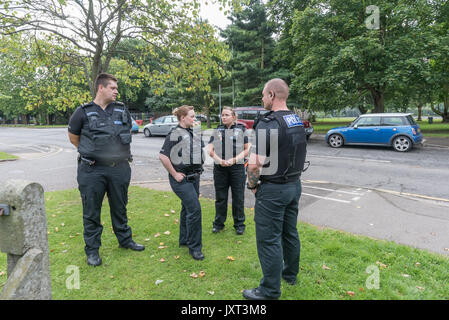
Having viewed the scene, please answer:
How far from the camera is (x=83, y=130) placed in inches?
132

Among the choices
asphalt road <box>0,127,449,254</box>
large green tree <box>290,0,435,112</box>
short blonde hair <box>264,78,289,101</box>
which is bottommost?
asphalt road <box>0,127,449,254</box>

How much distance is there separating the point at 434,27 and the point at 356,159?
11109 millimetres

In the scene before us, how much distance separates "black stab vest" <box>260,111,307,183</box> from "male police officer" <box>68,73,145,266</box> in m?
1.84

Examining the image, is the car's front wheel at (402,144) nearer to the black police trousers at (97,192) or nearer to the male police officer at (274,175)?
the male police officer at (274,175)

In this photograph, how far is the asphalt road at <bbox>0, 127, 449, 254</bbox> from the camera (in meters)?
4.54

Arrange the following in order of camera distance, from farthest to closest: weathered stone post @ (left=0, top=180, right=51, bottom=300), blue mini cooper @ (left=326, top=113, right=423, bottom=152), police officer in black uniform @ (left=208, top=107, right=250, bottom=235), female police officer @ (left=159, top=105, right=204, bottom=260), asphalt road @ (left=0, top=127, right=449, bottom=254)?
blue mini cooper @ (left=326, top=113, right=423, bottom=152) < asphalt road @ (left=0, top=127, right=449, bottom=254) < police officer in black uniform @ (left=208, top=107, right=250, bottom=235) < female police officer @ (left=159, top=105, right=204, bottom=260) < weathered stone post @ (left=0, top=180, right=51, bottom=300)

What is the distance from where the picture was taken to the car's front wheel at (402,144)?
12.3m

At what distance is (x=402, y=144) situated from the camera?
489 inches

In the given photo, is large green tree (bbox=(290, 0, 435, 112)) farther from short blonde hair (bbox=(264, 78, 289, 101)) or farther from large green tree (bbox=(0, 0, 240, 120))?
short blonde hair (bbox=(264, 78, 289, 101))

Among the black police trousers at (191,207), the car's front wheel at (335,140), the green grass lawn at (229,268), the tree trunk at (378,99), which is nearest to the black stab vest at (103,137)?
the black police trousers at (191,207)

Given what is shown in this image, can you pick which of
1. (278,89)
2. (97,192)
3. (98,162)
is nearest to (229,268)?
(97,192)

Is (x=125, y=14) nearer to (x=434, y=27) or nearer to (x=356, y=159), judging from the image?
(x=356, y=159)

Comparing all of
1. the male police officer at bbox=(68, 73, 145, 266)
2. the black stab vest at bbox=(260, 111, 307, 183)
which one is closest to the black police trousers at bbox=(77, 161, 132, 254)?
the male police officer at bbox=(68, 73, 145, 266)

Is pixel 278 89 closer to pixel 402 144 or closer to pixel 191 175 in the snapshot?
pixel 191 175
